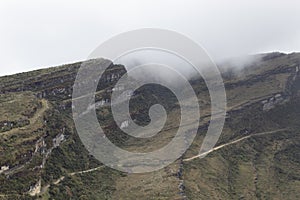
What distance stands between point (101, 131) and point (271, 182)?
53.3m

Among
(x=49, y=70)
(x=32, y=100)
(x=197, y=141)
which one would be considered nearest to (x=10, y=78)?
(x=49, y=70)

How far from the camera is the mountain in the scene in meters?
129

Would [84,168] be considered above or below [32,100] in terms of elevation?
below

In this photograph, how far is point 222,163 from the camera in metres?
171

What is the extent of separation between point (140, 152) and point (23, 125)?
136 feet

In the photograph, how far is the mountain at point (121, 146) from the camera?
12912 cm

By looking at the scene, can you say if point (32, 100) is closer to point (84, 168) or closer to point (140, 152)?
point (84, 168)

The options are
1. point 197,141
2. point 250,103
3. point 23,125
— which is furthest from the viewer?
point 250,103

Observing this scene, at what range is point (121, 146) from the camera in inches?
6895

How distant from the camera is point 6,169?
117750 millimetres

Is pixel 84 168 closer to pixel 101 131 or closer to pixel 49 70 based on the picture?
pixel 101 131

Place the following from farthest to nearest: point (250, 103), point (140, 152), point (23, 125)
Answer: point (250, 103), point (140, 152), point (23, 125)

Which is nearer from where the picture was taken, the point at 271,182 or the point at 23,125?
the point at 23,125

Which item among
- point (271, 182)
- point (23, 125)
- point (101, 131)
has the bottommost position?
point (271, 182)
